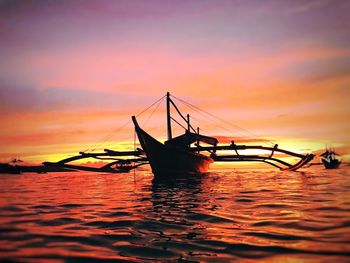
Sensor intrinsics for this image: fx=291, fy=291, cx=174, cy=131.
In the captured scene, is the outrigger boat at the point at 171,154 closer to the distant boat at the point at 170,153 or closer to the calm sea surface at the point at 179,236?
the distant boat at the point at 170,153

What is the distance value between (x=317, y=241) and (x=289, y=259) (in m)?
1.32

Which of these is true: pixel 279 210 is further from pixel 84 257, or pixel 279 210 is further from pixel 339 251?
pixel 84 257

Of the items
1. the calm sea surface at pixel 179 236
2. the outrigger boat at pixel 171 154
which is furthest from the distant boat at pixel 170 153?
the calm sea surface at pixel 179 236

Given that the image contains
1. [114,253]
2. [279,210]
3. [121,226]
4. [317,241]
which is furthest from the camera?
[279,210]

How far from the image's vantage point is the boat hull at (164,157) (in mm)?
31797

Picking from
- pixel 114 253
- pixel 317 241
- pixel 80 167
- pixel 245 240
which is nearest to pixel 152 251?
pixel 114 253

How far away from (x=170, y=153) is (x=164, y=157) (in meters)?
0.81

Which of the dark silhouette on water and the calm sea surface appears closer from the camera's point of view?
the calm sea surface

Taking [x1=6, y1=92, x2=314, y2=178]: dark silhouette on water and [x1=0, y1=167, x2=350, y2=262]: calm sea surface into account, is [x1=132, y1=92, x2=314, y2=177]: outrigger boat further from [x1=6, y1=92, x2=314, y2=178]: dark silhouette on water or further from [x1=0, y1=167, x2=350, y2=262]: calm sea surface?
[x1=0, y1=167, x2=350, y2=262]: calm sea surface

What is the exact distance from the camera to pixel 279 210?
959cm

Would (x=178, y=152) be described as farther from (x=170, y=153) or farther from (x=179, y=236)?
(x=179, y=236)

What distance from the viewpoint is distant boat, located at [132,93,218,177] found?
31.9 meters

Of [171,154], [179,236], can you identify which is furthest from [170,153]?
[179,236]

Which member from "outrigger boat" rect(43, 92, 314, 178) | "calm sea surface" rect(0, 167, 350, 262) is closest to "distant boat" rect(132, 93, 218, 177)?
"outrigger boat" rect(43, 92, 314, 178)
